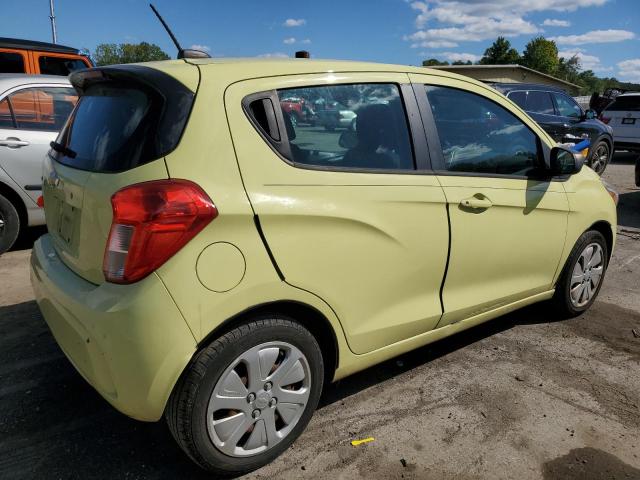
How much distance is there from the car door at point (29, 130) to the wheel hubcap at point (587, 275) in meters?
4.80

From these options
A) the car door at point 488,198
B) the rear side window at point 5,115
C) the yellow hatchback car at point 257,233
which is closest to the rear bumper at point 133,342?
the yellow hatchback car at point 257,233

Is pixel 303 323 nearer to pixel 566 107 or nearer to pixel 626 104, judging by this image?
pixel 566 107

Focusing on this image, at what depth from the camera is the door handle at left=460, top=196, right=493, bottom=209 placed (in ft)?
9.04

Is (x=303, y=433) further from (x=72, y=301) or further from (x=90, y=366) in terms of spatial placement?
(x=72, y=301)

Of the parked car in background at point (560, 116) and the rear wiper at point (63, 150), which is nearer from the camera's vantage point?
the rear wiper at point (63, 150)

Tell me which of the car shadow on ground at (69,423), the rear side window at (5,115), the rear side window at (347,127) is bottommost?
the car shadow on ground at (69,423)

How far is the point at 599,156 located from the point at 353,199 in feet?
35.3

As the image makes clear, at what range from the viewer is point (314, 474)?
229 cm

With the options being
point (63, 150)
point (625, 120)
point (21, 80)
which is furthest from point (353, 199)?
point (625, 120)

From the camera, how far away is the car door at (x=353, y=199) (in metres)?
2.10

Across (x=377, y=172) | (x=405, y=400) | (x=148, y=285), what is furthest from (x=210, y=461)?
(x=377, y=172)

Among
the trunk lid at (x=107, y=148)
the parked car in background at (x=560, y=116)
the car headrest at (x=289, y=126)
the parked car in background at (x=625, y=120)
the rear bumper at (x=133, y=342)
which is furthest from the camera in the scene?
the parked car in background at (x=625, y=120)

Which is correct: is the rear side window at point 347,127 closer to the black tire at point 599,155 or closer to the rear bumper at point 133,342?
the rear bumper at point 133,342

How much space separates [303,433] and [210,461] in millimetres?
582
